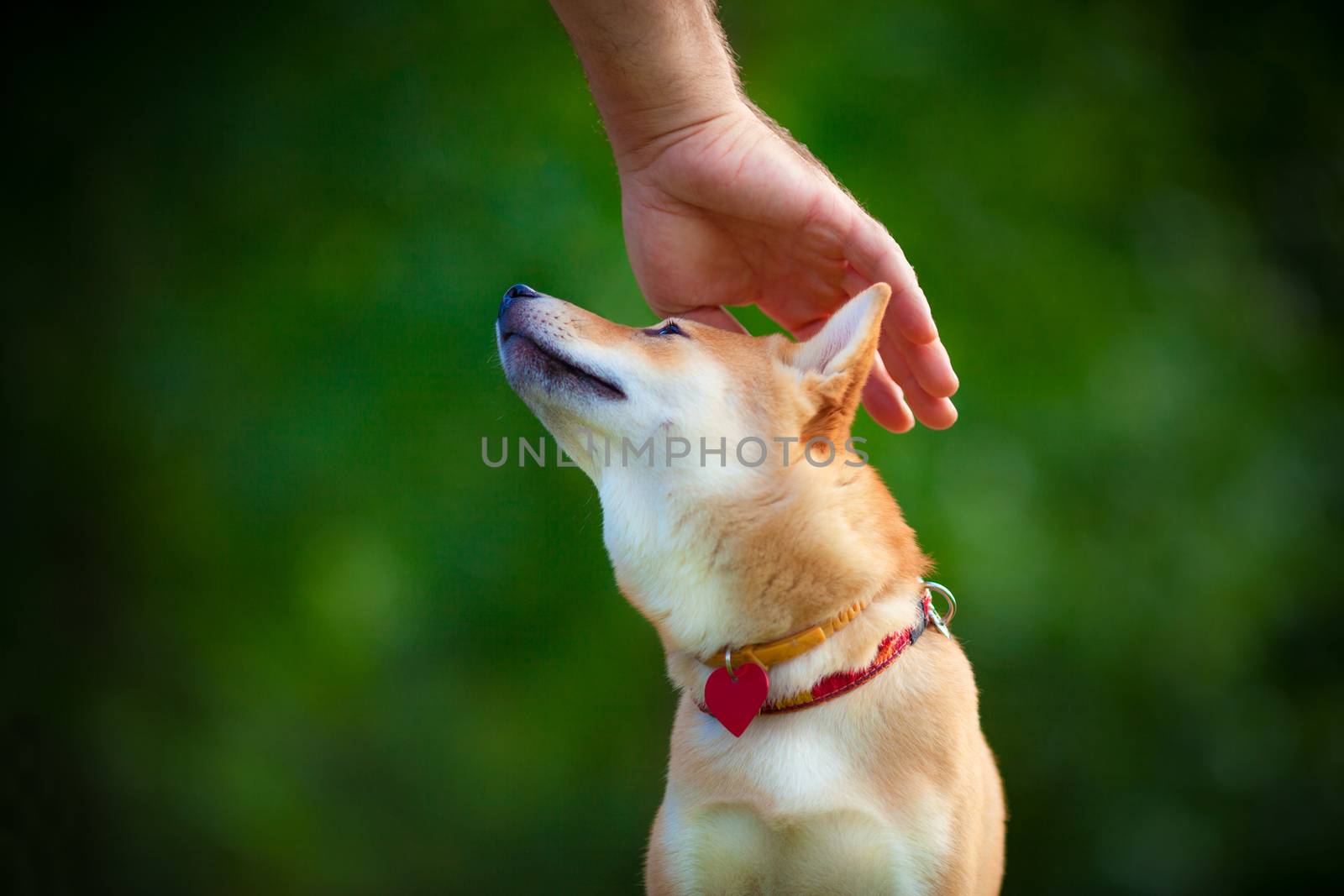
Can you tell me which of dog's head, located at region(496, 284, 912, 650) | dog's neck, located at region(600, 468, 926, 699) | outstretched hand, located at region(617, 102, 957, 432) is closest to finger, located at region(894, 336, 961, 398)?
outstretched hand, located at region(617, 102, 957, 432)

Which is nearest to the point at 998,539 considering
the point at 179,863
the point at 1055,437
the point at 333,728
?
the point at 1055,437

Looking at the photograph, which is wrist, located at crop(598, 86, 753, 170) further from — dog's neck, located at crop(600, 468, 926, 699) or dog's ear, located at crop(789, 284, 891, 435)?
dog's neck, located at crop(600, 468, 926, 699)

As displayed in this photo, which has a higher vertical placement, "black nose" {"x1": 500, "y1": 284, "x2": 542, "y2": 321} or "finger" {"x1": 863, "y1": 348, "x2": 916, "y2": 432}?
"black nose" {"x1": 500, "y1": 284, "x2": 542, "y2": 321}

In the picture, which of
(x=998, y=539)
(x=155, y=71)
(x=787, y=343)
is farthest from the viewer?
(x=155, y=71)

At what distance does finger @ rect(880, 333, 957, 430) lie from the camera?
7.16ft

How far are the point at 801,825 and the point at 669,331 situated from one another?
875mm

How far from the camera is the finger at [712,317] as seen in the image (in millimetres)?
2326

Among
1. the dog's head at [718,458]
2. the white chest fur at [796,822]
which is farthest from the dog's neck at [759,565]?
the white chest fur at [796,822]

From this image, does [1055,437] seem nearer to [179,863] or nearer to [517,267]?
[517,267]

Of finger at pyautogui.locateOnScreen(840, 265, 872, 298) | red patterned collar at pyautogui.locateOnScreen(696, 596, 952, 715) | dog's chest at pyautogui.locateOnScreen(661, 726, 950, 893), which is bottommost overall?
dog's chest at pyautogui.locateOnScreen(661, 726, 950, 893)

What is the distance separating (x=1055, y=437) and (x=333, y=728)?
249 centimetres

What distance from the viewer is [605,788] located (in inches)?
135

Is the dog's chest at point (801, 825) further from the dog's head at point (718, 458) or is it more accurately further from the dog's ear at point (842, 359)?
the dog's ear at point (842, 359)

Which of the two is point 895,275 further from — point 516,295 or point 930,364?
point 516,295
